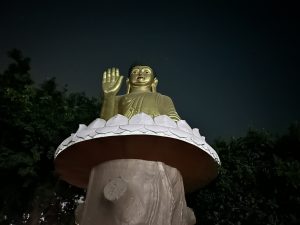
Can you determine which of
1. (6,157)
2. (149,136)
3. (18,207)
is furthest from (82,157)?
(18,207)

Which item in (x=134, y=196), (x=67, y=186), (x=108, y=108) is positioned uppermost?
(x=108, y=108)

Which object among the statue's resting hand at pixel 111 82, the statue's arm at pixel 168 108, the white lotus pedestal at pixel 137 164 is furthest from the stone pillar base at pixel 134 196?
the statue's resting hand at pixel 111 82

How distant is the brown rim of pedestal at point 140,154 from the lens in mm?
5461

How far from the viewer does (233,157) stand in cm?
1043

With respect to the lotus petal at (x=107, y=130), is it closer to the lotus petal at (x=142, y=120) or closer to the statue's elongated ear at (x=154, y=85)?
the lotus petal at (x=142, y=120)

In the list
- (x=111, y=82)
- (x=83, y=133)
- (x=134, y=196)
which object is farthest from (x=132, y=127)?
(x=111, y=82)

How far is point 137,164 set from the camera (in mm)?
5555

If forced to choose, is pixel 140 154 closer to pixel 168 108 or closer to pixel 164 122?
pixel 164 122

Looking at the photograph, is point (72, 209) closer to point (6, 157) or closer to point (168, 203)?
point (6, 157)

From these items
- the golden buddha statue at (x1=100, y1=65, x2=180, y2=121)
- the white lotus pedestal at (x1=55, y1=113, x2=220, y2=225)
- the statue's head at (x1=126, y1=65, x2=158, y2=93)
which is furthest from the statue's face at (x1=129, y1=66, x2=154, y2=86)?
the white lotus pedestal at (x1=55, y1=113, x2=220, y2=225)

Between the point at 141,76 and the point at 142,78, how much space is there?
0.19 feet

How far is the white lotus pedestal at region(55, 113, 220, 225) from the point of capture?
16.9ft

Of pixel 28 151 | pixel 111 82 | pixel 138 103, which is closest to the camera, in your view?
pixel 138 103

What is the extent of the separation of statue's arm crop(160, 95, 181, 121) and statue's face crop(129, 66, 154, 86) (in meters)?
0.74
